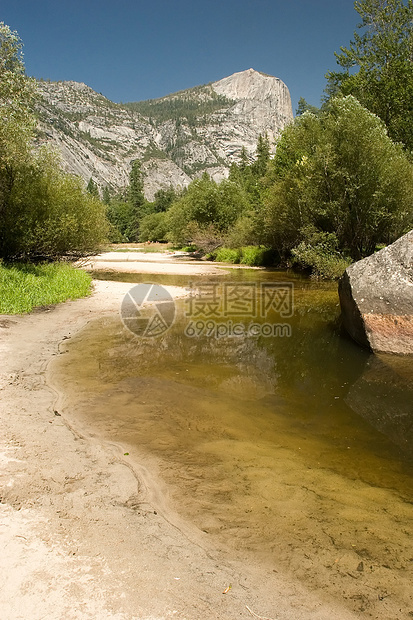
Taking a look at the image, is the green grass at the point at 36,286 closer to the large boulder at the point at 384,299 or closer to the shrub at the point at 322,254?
the large boulder at the point at 384,299

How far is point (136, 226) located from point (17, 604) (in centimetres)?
11326

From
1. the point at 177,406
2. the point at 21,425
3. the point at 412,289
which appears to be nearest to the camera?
the point at 21,425

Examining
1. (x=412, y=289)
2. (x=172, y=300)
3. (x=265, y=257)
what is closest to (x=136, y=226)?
(x=265, y=257)

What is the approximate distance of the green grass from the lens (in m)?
13.2

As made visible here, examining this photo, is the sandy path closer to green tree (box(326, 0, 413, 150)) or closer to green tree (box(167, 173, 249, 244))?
green tree (box(167, 173, 249, 244))

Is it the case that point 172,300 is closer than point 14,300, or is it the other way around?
point 14,300

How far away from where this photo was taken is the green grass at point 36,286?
43.4 ft

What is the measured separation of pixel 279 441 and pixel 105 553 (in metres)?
2.80

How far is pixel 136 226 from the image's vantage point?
11056 centimetres

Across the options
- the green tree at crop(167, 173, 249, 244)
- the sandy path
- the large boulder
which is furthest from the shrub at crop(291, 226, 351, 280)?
the green tree at crop(167, 173, 249, 244)

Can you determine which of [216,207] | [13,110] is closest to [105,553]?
[13,110]

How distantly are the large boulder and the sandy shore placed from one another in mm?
7255

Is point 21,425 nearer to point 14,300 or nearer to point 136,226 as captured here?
point 14,300

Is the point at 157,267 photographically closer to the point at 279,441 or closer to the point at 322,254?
the point at 322,254
